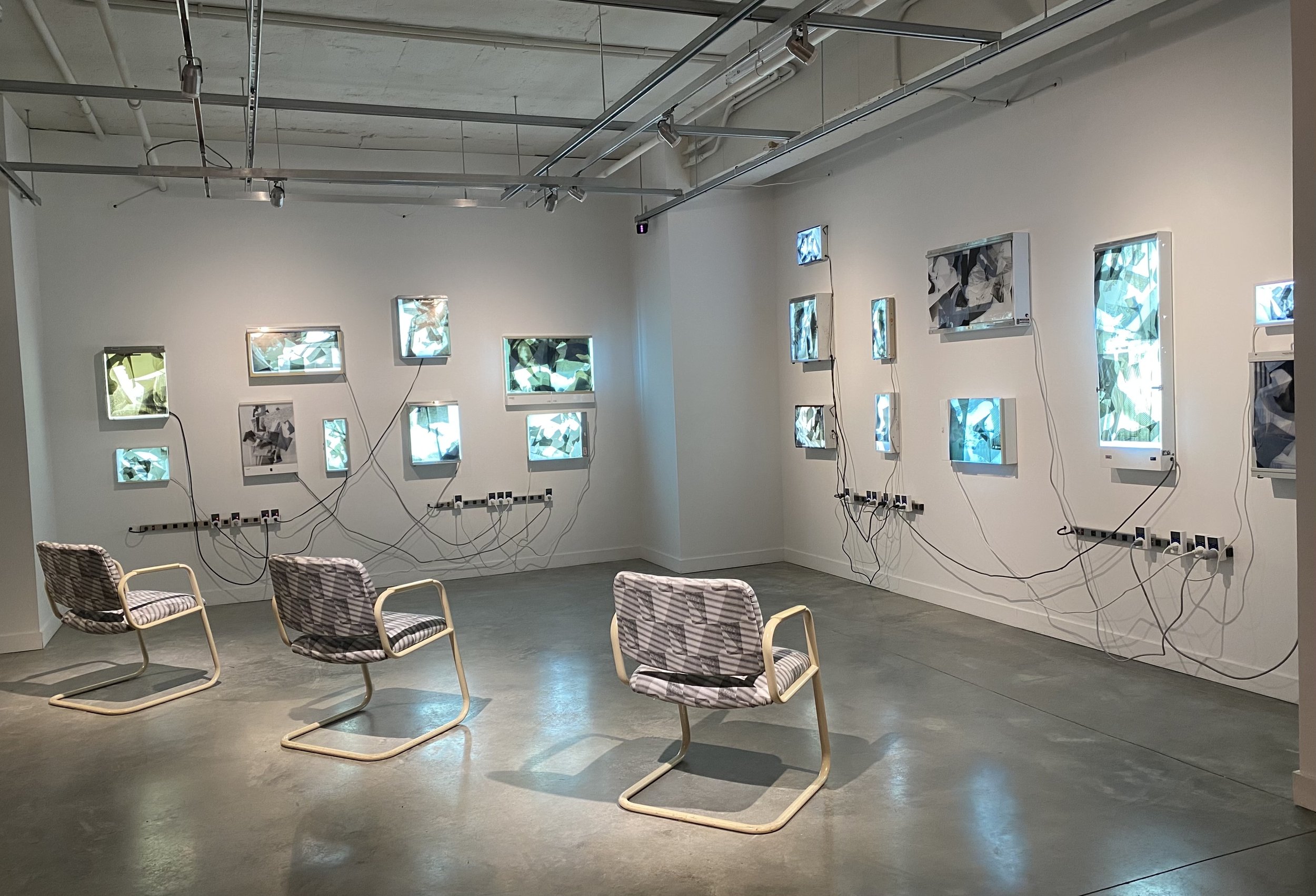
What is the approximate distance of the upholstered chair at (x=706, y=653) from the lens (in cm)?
372

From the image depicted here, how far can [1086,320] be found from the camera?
5891 millimetres

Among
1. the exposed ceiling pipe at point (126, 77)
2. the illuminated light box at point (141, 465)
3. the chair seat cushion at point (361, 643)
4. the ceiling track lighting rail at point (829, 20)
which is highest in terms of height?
the exposed ceiling pipe at point (126, 77)

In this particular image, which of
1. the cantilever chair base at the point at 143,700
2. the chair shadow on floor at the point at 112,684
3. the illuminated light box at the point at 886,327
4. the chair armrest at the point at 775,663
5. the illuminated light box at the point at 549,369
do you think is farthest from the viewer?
the illuminated light box at the point at 549,369

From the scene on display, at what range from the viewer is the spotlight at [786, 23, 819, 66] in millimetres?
4785

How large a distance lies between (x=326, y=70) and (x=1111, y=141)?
205 inches

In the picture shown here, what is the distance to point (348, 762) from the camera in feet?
15.0

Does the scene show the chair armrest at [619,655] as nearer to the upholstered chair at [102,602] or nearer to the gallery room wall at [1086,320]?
the upholstered chair at [102,602]

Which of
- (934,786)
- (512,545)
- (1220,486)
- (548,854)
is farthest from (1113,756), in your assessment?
(512,545)

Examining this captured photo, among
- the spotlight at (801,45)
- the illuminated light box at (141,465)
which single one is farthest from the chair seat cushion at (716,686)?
the illuminated light box at (141,465)

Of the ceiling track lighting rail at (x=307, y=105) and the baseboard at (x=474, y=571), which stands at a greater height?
the ceiling track lighting rail at (x=307, y=105)

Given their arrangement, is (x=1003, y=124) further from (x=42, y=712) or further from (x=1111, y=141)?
(x=42, y=712)

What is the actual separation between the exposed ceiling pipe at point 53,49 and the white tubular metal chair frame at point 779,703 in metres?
4.79

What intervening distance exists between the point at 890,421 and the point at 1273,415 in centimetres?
312

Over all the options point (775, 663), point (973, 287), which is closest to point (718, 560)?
point (973, 287)
